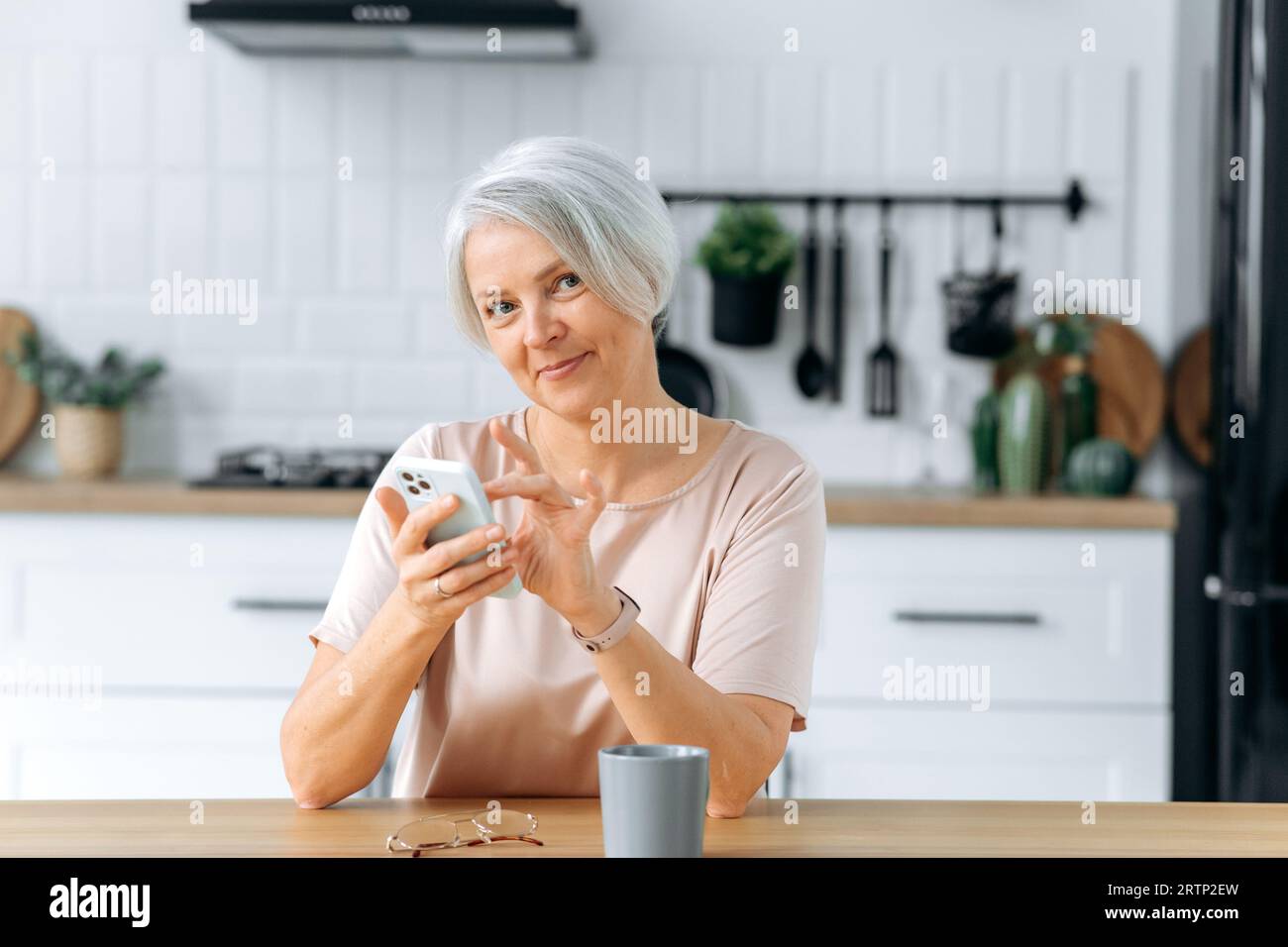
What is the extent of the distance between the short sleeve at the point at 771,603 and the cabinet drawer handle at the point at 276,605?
124 centimetres

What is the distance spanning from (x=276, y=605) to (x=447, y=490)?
1.54 meters

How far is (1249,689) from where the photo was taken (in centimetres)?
230

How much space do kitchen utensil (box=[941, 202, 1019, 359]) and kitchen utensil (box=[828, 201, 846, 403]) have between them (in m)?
0.22

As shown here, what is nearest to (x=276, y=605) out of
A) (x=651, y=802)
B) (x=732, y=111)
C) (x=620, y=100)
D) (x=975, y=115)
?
(x=620, y=100)

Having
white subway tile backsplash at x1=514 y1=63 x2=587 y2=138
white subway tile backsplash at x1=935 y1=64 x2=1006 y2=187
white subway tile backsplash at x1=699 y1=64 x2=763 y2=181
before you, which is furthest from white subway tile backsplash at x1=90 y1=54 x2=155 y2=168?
white subway tile backsplash at x1=935 y1=64 x2=1006 y2=187

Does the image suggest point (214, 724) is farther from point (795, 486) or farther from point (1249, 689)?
point (1249, 689)

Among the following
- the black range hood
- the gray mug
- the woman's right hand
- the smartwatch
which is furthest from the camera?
the black range hood

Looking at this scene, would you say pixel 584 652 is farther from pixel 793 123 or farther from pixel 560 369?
pixel 793 123

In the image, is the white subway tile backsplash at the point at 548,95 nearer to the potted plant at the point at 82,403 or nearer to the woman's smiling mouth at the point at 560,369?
the potted plant at the point at 82,403

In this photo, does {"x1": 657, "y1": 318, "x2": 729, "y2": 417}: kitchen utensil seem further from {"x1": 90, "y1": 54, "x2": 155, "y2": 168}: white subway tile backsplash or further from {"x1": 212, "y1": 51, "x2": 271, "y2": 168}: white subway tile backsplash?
{"x1": 90, "y1": 54, "x2": 155, "y2": 168}: white subway tile backsplash

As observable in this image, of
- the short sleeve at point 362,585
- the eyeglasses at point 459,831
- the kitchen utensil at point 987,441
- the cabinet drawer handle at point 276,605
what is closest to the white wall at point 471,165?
the kitchen utensil at point 987,441

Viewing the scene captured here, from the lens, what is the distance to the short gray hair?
1268 mm
